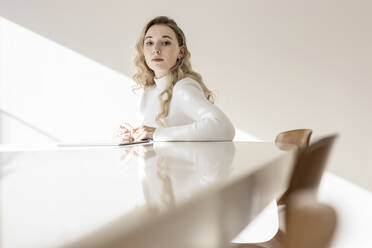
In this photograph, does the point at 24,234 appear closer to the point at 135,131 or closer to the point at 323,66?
the point at 135,131

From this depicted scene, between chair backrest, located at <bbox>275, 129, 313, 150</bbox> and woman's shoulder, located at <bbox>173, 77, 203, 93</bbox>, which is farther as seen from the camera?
woman's shoulder, located at <bbox>173, 77, 203, 93</bbox>

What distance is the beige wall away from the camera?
126 inches

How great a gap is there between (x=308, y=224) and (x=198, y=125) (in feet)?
3.58

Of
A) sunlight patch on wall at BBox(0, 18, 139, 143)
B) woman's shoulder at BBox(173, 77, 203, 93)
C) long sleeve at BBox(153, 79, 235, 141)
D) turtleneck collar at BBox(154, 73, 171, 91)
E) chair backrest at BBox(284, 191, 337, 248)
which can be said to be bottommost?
chair backrest at BBox(284, 191, 337, 248)

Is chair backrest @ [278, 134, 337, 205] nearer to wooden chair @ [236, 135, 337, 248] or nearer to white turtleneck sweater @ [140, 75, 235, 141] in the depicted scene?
wooden chair @ [236, 135, 337, 248]

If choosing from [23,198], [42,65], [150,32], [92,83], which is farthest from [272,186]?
[42,65]

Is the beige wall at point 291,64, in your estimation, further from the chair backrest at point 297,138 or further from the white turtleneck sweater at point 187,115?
the chair backrest at point 297,138

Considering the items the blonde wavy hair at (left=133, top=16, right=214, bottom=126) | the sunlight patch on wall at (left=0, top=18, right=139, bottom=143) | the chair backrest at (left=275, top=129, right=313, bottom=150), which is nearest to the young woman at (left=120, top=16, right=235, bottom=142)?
the blonde wavy hair at (left=133, top=16, right=214, bottom=126)

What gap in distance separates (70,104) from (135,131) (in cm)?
236

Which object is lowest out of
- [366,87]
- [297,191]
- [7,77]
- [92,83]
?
[297,191]

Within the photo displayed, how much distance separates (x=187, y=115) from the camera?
1736 millimetres

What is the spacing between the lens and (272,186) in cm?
56

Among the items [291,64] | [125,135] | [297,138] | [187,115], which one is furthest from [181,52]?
[291,64]

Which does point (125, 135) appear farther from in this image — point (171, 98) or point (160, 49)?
point (160, 49)
